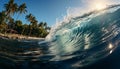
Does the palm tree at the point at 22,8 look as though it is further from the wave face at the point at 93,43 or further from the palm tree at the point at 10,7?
the wave face at the point at 93,43

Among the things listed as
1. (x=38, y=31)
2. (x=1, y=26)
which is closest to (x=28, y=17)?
(x=38, y=31)

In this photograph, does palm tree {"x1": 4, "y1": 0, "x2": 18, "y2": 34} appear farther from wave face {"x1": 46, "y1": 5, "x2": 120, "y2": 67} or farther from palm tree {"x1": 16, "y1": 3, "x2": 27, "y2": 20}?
wave face {"x1": 46, "y1": 5, "x2": 120, "y2": 67}

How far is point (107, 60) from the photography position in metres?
5.05

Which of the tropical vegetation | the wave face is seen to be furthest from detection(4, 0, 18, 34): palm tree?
the wave face

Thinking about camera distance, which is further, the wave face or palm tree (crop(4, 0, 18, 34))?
palm tree (crop(4, 0, 18, 34))

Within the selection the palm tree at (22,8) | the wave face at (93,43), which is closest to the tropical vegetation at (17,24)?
the palm tree at (22,8)

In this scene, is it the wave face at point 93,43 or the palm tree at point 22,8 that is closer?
the wave face at point 93,43

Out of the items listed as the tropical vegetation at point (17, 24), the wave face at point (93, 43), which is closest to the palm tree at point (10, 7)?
the tropical vegetation at point (17, 24)

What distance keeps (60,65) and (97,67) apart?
3.32 ft

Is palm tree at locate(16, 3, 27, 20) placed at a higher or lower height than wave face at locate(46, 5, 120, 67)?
higher

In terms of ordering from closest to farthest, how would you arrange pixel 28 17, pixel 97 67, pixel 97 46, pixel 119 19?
1. pixel 97 67
2. pixel 97 46
3. pixel 119 19
4. pixel 28 17

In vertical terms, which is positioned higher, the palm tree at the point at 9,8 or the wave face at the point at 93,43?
the palm tree at the point at 9,8

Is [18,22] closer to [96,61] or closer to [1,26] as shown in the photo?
[1,26]

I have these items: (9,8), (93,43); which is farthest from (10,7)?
(93,43)
